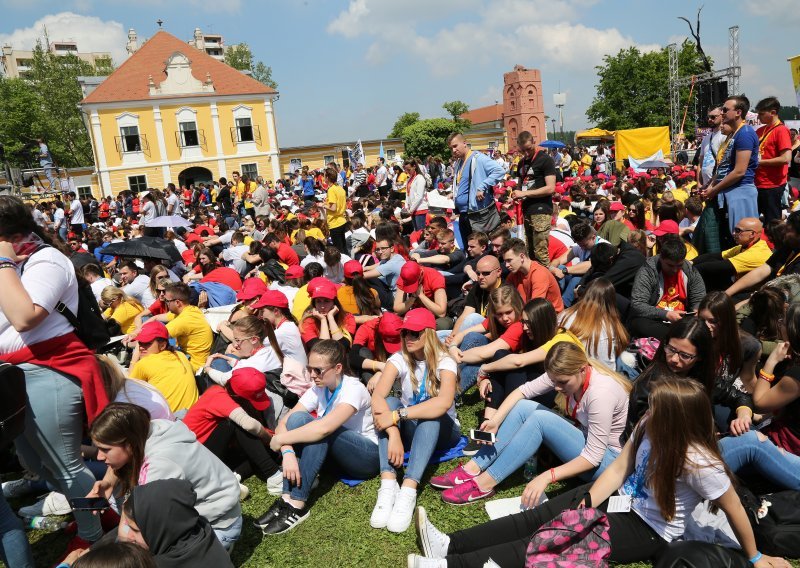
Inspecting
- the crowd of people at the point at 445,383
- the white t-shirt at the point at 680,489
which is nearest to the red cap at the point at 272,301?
the crowd of people at the point at 445,383

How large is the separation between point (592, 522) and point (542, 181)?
537cm

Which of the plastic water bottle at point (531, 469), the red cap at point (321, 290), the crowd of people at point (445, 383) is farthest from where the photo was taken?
the red cap at point (321, 290)

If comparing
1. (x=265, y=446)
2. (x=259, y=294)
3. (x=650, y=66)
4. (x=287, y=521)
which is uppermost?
(x=650, y=66)

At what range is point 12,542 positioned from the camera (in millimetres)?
2867

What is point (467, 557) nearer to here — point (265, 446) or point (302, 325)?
point (265, 446)

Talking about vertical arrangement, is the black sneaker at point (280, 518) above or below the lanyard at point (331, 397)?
below

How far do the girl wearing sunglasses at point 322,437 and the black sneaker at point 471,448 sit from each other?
70 centimetres

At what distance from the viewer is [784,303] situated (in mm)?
4066

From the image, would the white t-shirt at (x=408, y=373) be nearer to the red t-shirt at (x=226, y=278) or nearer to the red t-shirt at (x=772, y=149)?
the red t-shirt at (x=226, y=278)

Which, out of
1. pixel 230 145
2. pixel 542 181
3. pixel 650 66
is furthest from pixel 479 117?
pixel 542 181

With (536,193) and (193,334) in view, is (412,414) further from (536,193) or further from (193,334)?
(536,193)

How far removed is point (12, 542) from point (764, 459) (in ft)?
13.3

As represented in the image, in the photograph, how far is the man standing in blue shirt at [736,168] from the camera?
18.0 feet

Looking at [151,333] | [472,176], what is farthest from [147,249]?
[472,176]
